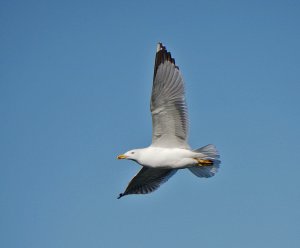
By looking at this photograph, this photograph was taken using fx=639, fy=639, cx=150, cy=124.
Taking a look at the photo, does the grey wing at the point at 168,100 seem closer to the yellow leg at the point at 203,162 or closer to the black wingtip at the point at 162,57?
the black wingtip at the point at 162,57

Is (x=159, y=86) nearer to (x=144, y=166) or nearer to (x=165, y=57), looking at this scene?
(x=165, y=57)

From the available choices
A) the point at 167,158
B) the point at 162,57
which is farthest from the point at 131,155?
the point at 162,57

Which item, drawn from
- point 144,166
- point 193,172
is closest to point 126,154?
point 144,166

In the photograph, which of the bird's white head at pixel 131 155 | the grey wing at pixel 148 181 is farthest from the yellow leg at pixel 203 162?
the grey wing at pixel 148 181

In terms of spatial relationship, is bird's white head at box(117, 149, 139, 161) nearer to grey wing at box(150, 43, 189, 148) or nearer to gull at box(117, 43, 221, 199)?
gull at box(117, 43, 221, 199)

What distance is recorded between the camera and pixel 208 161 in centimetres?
1055

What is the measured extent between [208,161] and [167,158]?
69 centimetres

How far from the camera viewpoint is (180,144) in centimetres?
1059

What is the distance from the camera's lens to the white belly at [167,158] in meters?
10.4

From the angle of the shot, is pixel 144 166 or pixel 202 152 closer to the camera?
pixel 202 152

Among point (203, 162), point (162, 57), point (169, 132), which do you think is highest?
point (162, 57)

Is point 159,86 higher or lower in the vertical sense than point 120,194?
higher

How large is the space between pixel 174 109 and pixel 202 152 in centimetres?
86

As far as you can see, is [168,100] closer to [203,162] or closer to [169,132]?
[169,132]
